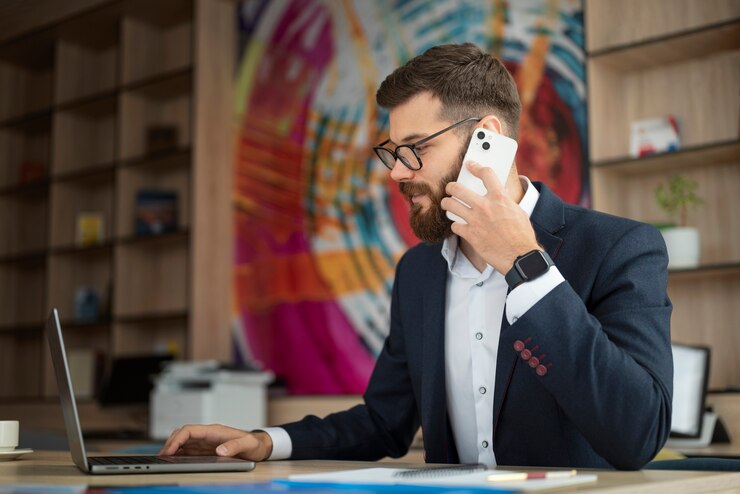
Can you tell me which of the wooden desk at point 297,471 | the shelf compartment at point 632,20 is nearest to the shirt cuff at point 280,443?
the wooden desk at point 297,471

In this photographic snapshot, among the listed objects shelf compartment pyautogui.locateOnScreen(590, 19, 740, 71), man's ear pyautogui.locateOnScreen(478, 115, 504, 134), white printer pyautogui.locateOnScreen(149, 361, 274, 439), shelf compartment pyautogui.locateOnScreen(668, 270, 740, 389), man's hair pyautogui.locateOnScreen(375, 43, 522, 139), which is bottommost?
white printer pyautogui.locateOnScreen(149, 361, 274, 439)

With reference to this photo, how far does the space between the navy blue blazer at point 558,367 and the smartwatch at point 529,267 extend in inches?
1.7

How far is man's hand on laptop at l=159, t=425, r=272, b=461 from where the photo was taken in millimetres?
1650

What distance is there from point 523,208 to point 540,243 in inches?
4.8

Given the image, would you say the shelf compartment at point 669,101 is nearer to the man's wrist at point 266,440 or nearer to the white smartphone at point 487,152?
the white smartphone at point 487,152

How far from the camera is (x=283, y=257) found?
461 centimetres

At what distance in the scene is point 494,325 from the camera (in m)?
1.78

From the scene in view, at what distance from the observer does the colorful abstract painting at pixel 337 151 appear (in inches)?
149

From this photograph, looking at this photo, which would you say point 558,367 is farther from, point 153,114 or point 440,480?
point 153,114

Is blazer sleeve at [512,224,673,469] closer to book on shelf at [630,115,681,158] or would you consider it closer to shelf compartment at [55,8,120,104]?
book on shelf at [630,115,681,158]

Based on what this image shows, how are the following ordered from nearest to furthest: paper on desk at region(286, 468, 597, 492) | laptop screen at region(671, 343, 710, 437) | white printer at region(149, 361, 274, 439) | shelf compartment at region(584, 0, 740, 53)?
paper on desk at region(286, 468, 597, 492), laptop screen at region(671, 343, 710, 437), shelf compartment at region(584, 0, 740, 53), white printer at region(149, 361, 274, 439)

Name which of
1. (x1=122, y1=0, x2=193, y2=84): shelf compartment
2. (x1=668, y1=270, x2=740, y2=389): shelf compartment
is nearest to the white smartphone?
(x1=668, y1=270, x2=740, y2=389): shelf compartment

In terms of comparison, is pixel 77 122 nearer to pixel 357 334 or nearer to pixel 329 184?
pixel 329 184

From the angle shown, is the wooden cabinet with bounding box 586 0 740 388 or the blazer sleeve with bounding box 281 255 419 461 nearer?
the blazer sleeve with bounding box 281 255 419 461
